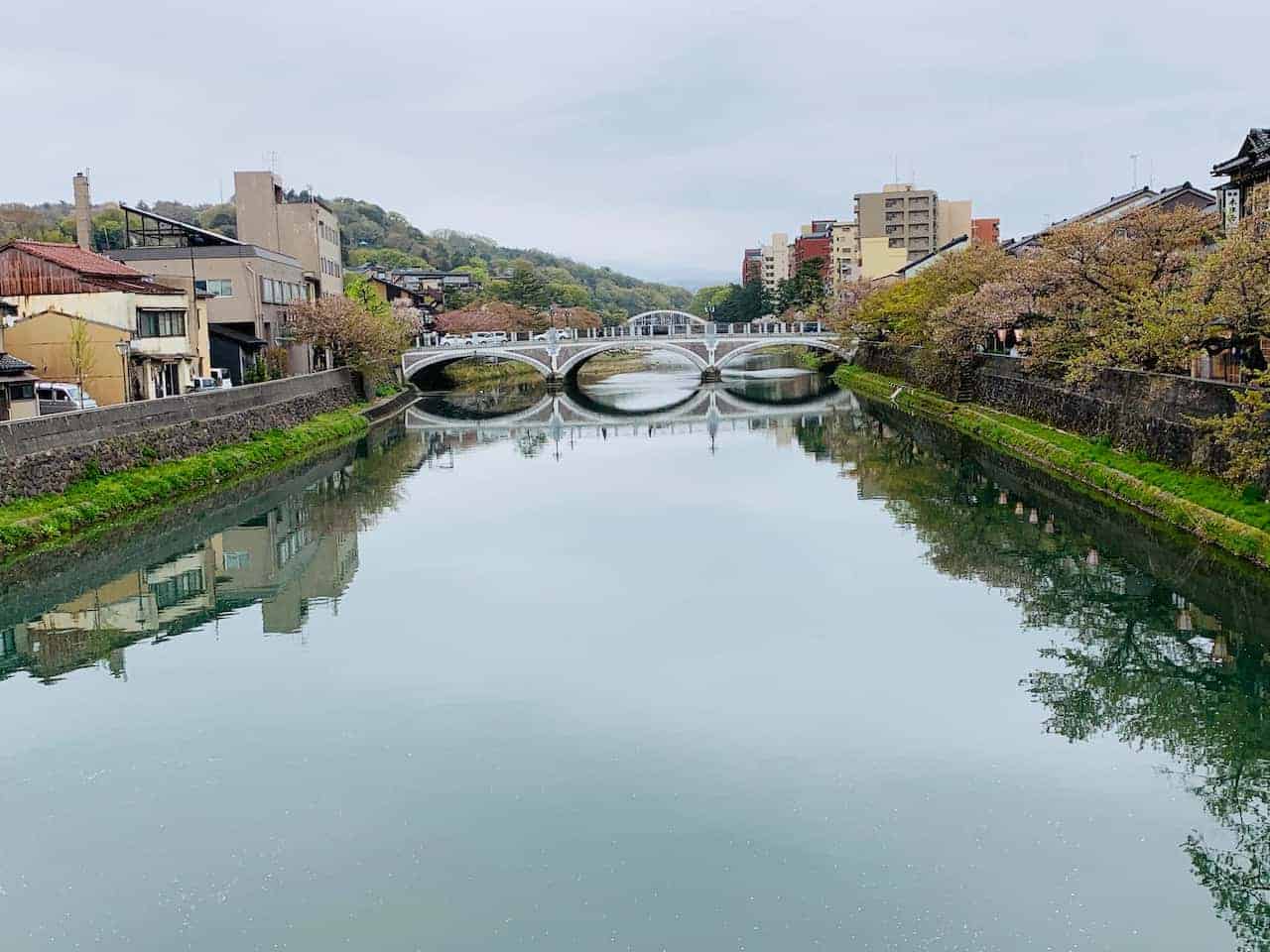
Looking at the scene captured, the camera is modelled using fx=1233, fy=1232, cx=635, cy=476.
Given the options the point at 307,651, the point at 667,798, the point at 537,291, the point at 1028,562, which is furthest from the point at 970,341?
the point at 537,291

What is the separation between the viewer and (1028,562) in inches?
675

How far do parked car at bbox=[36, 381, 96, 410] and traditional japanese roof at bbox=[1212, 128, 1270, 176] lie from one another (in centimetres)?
2254

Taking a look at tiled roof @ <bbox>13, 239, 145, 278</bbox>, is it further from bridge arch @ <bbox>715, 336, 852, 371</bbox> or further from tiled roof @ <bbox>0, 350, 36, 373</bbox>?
bridge arch @ <bbox>715, 336, 852, 371</bbox>

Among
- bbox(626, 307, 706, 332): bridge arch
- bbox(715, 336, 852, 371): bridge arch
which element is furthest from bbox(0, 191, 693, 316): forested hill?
bbox(715, 336, 852, 371): bridge arch

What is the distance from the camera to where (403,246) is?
11188cm

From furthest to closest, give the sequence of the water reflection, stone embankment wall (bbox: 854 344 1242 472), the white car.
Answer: the white car < stone embankment wall (bbox: 854 344 1242 472) < the water reflection

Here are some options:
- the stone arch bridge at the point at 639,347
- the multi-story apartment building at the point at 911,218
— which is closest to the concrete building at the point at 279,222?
the stone arch bridge at the point at 639,347

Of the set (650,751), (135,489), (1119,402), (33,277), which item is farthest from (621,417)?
(650,751)

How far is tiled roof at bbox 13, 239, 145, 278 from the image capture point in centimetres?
2562

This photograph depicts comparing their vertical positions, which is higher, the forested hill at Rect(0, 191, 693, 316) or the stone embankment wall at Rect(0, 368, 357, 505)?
the forested hill at Rect(0, 191, 693, 316)

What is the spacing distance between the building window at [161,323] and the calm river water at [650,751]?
8.62 metres

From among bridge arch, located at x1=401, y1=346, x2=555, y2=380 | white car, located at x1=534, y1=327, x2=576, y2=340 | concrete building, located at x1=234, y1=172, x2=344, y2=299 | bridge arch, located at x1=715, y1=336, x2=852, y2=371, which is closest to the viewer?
concrete building, located at x1=234, y1=172, x2=344, y2=299

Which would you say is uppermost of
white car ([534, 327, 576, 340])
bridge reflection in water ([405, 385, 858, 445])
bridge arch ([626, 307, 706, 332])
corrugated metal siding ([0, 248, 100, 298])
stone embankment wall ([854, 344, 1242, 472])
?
corrugated metal siding ([0, 248, 100, 298])

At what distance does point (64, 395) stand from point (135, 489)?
424 cm
